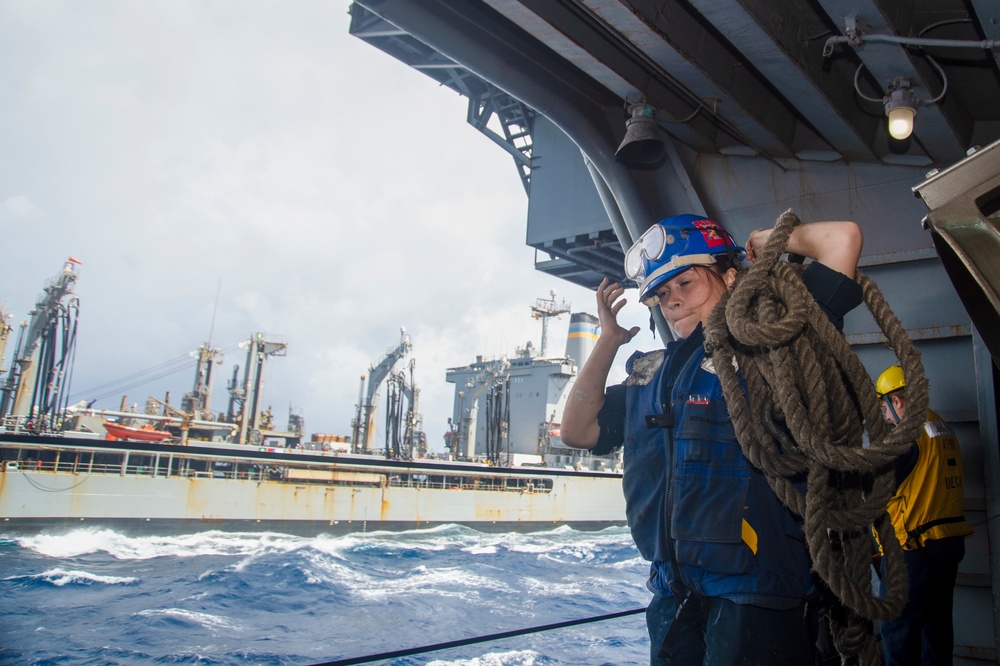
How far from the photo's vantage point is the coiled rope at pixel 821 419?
1110 mm

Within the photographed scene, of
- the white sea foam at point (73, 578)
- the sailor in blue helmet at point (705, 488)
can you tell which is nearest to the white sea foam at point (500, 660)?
the sailor in blue helmet at point (705, 488)

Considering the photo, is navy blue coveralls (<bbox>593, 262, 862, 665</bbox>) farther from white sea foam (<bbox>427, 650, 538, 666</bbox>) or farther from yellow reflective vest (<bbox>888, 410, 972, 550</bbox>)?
white sea foam (<bbox>427, 650, 538, 666</bbox>)

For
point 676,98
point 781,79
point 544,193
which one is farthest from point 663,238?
point 544,193

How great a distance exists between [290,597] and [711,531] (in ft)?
59.5

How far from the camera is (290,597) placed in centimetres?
1642

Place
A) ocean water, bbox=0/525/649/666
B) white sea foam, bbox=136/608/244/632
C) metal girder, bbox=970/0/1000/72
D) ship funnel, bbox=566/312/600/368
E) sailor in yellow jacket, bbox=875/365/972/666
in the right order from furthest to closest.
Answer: ship funnel, bbox=566/312/600/368 < white sea foam, bbox=136/608/244/632 < ocean water, bbox=0/525/649/666 < sailor in yellow jacket, bbox=875/365/972/666 < metal girder, bbox=970/0/1000/72

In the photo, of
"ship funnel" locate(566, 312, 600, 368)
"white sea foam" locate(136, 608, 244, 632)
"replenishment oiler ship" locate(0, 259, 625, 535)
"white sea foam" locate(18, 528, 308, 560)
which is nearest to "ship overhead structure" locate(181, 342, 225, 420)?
"replenishment oiler ship" locate(0, 259, 625, 535)

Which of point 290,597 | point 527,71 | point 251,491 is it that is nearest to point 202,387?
point 251,491

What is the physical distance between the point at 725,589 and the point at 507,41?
3011mm

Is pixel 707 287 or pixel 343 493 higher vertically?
pixel 707 287

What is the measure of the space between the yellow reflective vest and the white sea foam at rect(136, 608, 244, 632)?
14.6m

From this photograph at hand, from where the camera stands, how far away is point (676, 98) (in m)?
3.55

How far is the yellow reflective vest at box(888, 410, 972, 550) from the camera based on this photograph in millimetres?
2564

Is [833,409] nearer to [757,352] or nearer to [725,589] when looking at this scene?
[757,352]
